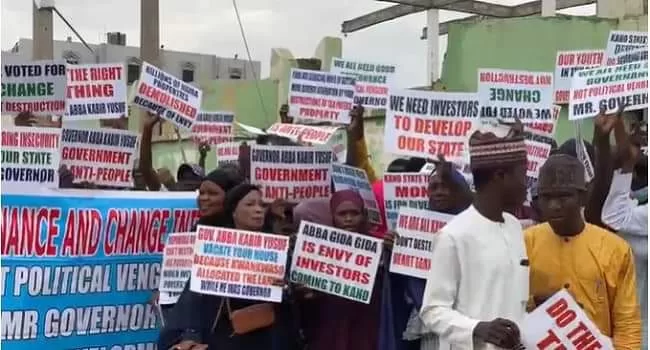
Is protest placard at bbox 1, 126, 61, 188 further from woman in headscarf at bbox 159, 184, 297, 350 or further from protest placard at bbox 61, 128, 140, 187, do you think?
woman in headscarf at bbox 159, 184, 297, 350

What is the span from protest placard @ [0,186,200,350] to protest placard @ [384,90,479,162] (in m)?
1.20

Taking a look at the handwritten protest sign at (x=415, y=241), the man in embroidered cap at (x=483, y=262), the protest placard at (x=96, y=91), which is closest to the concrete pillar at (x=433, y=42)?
the protest placard at (x=96, y=91)

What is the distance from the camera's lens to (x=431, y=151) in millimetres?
5355

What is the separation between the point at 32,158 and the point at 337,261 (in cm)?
163

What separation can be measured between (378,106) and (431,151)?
77.4 inches

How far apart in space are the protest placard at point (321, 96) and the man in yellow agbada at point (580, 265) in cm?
312

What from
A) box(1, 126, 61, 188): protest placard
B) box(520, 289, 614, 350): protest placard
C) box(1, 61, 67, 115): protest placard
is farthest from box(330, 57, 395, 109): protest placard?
box(520, 289, 614, 350): protest placard

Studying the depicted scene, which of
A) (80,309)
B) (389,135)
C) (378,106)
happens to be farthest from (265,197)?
(378,106)

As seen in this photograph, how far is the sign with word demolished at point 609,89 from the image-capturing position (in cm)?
537

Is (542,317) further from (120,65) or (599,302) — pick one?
(120,65)

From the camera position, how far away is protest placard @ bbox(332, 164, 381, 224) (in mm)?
5547

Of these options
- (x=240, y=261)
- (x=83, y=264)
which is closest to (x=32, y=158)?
(x=83, y=264)

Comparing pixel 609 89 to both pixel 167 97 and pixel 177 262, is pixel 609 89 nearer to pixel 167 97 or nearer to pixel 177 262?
pixel 177 262

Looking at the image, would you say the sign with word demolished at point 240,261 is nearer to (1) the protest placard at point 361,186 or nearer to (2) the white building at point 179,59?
(1) the protest placard at point 361,186
